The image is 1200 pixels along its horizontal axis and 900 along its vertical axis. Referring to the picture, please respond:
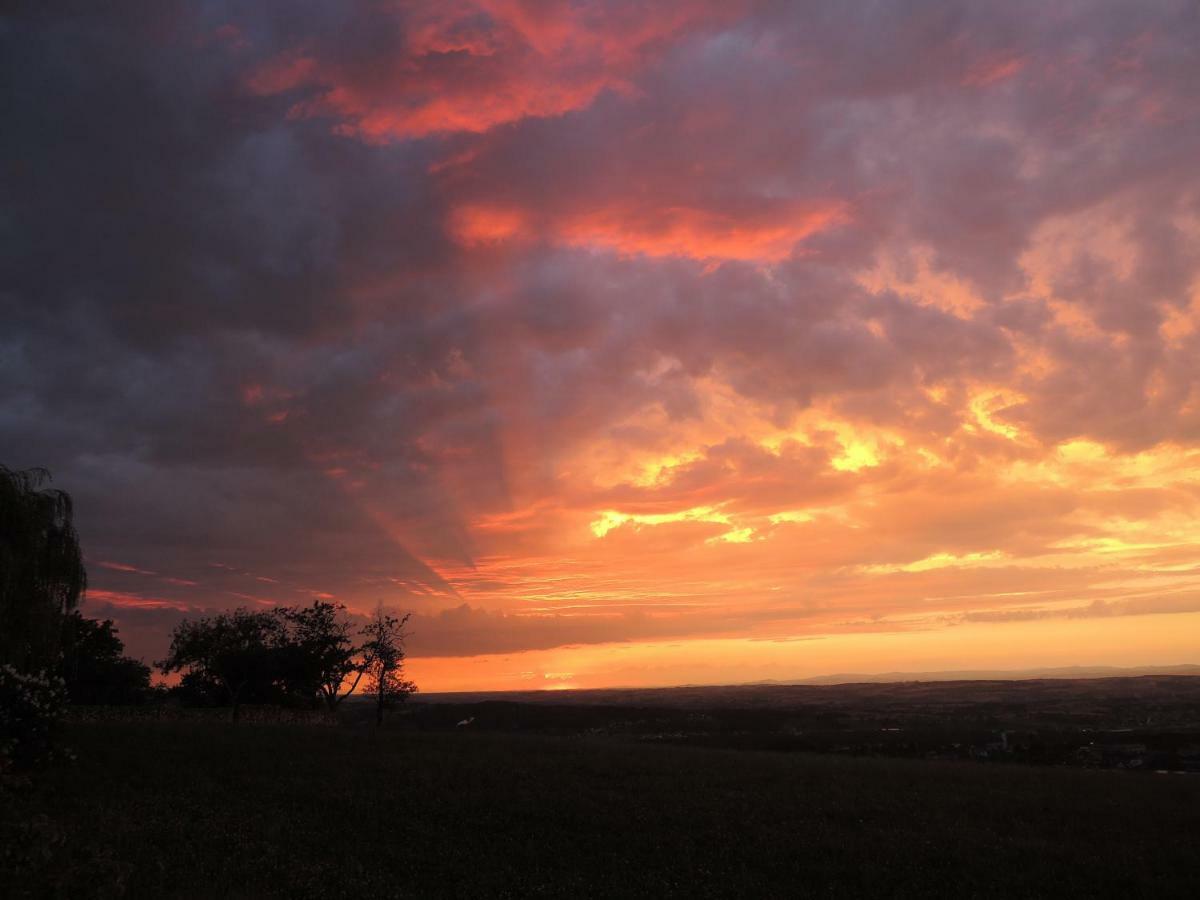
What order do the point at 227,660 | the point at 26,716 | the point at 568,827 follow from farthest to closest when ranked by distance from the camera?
the point at 227,660
the point at 26,716
the point at 568,827

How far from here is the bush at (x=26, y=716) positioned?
2803 cm

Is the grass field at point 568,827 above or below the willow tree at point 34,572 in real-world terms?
below

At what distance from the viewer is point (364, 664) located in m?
81.7

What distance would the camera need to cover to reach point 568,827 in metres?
27.1

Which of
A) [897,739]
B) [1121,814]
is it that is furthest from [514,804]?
[897,739]

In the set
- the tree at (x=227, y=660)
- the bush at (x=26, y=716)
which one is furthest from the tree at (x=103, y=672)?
the bush at (x=26, y=716)

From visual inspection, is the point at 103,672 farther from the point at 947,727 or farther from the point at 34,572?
the point at 947,727

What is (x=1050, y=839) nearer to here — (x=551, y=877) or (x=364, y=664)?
(x=551, y=877)

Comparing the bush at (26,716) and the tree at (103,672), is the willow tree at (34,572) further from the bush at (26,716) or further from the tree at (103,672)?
the tree at (103,672)

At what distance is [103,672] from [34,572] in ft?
185

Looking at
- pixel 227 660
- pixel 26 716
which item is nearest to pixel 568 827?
pixel 26 716

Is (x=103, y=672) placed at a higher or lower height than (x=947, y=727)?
higher

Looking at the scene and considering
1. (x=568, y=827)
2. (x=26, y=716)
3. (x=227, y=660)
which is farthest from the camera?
(x=227, y=660)

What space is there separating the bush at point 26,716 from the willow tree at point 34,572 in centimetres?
288
